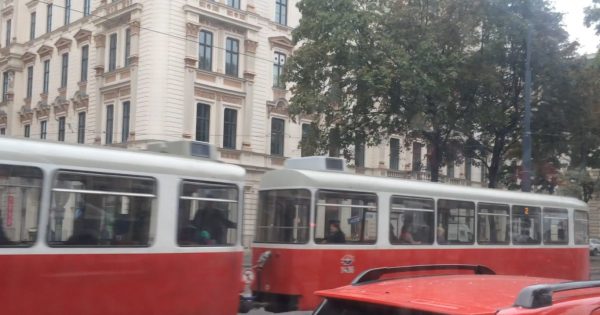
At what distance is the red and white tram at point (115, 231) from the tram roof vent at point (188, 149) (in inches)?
1.3

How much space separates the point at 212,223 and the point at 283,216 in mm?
2261

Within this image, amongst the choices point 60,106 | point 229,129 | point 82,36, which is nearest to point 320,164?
point 229,129

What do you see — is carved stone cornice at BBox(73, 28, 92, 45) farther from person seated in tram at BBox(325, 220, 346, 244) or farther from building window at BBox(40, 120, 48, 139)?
person seated in tram at BBox(325, 220, 346, 244)

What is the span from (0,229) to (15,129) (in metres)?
35.7

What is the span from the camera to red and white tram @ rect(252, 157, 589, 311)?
1105 cm

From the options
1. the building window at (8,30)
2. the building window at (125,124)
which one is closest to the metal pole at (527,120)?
the building window at (125,124)

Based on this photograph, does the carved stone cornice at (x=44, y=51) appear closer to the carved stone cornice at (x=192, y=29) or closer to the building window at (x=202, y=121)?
the carved stone cornice at (x=192, y=29)

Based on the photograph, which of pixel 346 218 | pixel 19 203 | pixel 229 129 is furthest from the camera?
pixel 229 129

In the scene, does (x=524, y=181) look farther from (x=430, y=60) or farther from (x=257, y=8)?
(x=257, y=8)

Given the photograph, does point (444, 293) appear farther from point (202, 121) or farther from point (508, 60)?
point (202, 121)

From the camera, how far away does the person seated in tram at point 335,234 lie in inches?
441

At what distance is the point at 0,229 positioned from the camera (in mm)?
7059

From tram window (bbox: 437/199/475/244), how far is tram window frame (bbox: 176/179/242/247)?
485cm

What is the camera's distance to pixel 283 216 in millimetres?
11461
